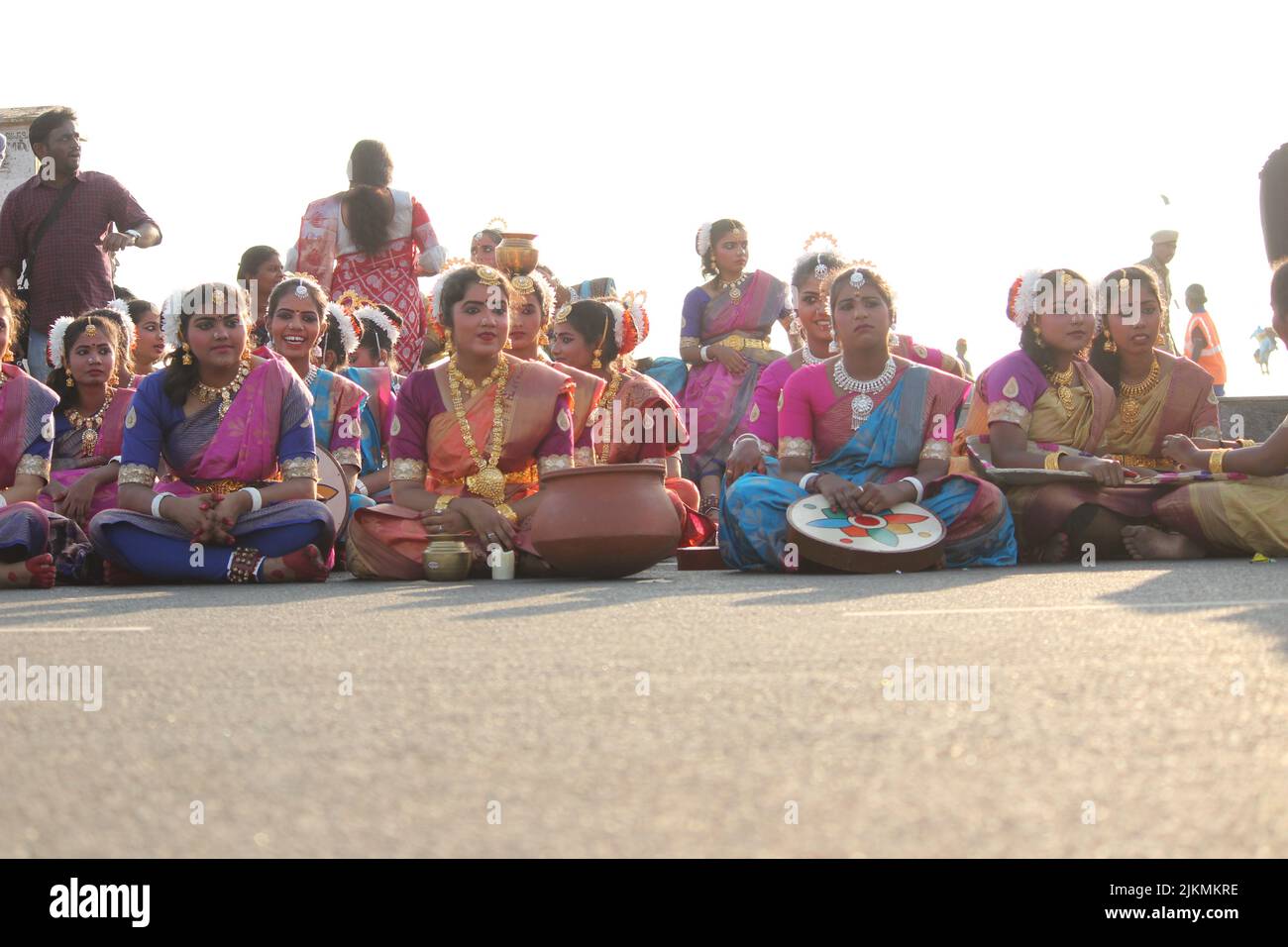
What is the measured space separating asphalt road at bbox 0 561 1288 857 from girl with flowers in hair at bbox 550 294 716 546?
3637mm

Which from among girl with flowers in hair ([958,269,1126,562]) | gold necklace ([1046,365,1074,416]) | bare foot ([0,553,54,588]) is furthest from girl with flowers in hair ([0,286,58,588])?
gold necklace ([1046,365,1074,416])

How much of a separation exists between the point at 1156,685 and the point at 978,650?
0.57 metres

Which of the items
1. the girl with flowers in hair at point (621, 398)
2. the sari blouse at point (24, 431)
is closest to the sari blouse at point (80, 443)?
the sari blouse at point (24, 431)

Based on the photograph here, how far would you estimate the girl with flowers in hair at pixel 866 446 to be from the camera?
21.6 feet

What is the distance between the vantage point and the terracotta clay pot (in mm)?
5938

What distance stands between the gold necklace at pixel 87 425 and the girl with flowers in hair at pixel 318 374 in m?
0.81

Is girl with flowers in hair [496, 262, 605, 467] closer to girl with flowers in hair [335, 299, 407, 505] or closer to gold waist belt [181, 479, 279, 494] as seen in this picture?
girl with flowers in hair [335, 299, 407, 505]

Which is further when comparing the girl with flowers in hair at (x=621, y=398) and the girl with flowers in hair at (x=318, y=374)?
the girl with flowers in hair at (x=621, y=398)

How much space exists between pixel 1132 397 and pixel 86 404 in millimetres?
4632

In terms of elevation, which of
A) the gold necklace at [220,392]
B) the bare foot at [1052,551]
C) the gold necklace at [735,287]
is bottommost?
the bare foot at [1052,551]

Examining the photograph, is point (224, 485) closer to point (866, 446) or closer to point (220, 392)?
point (220, 392)

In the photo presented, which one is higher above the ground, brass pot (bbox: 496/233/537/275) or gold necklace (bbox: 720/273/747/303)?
brass pot (bbox: 496/233/537/275)

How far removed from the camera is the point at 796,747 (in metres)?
2.24

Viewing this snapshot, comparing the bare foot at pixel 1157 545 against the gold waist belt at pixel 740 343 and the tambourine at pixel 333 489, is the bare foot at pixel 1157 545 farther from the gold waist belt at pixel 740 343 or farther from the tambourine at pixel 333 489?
the gold waist belt at pixel 740 343
